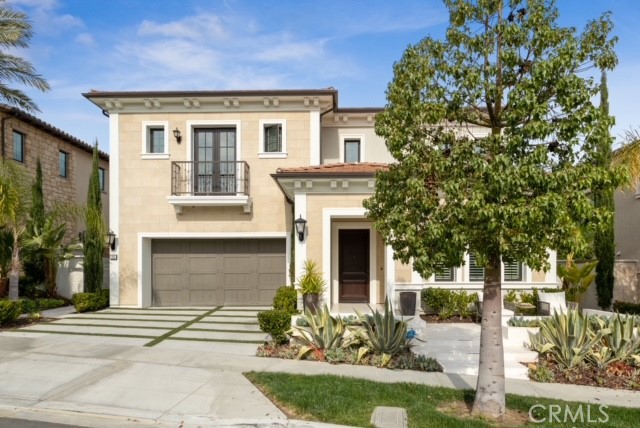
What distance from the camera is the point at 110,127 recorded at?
1497 centimetres

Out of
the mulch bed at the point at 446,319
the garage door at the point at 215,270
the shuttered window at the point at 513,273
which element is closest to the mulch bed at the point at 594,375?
the mulch bed at the point at 446,319

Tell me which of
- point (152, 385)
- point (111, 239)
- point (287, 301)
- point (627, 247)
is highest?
point (111, 239)

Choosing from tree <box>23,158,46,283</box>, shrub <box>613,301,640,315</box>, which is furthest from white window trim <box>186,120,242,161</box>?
shrub <box>613,301,640,315</box>

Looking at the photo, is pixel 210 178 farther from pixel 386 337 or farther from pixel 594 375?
pixel 594 375

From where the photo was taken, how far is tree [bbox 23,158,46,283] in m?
13.4

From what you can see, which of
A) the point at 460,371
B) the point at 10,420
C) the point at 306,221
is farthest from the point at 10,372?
the point at 460,371

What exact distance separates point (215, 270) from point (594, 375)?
11193 mm

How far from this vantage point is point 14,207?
1183cm

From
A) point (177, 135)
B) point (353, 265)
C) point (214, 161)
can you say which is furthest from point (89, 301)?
point (353, 265)

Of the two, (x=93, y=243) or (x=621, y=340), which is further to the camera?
(x=93, y=243)

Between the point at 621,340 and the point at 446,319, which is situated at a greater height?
the point at 621,340

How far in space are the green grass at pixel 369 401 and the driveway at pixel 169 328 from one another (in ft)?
8.05

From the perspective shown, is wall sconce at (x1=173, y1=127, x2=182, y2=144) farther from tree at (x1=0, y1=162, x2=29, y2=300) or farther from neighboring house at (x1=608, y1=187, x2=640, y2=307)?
neighboring house at (x1=608, y1=187, x2=640, y2=307)

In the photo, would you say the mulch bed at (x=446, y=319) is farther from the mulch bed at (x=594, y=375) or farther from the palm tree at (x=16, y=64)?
the palm tree at (x=16, y=64)
